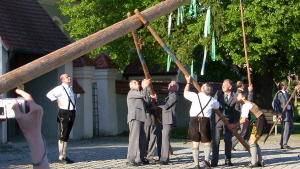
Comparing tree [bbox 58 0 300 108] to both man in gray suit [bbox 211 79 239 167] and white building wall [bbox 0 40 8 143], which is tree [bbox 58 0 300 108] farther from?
white building wall [bbox 0 40 8 143]


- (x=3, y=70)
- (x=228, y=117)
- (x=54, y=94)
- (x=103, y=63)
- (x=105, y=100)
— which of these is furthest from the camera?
(x=105, y=100)

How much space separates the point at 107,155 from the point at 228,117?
297 cm

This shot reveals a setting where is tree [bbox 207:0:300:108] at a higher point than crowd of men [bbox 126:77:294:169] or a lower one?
higher

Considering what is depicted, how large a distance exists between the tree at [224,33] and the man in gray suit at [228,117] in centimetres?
587

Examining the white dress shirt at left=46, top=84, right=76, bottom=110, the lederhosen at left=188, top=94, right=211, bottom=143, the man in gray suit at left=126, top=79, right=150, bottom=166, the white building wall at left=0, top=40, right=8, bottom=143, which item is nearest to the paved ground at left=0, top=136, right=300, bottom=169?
the man in gray suit at left=126, top=79, right=150, bottom=166

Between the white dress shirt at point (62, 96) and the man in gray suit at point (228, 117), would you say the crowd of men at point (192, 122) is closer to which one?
the man in gray suit at point (228, 117)

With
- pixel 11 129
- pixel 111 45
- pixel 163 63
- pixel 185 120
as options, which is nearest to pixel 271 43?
pixel 163 63

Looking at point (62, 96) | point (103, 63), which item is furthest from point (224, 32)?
point (62, 96)

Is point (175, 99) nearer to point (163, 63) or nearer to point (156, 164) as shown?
point (156, 164)

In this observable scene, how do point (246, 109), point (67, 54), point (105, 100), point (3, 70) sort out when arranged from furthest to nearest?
A: point (105, 100)
point (3, 70)
point (246, 109)
point (67, 54)

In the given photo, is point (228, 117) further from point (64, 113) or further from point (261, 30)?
point (261, 30)

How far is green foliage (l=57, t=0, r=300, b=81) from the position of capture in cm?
1722

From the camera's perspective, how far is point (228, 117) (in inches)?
440

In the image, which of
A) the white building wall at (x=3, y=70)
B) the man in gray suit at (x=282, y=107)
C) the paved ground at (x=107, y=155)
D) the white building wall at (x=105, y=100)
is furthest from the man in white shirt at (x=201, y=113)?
the white building wall at (x=105, y=100)
